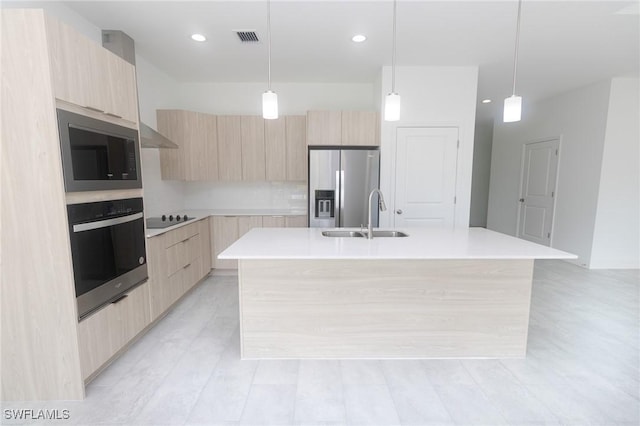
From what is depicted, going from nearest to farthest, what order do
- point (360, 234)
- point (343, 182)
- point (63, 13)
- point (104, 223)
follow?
point (104, 223) < point (63, 13) < point (360, 234) < point (343, 182)

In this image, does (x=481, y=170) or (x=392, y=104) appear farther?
(x=481, y=170)

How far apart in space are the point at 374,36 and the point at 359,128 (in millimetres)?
1082

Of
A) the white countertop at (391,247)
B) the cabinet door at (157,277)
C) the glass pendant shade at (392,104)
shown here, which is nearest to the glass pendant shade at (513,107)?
the glass pendant shade at (392,104)

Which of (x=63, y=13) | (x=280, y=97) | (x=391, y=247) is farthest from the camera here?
(x=280, y=97)

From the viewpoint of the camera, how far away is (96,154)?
1822 mm

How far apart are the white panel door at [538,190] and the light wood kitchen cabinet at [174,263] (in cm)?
564

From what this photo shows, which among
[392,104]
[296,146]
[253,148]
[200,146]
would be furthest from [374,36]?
[200,146]

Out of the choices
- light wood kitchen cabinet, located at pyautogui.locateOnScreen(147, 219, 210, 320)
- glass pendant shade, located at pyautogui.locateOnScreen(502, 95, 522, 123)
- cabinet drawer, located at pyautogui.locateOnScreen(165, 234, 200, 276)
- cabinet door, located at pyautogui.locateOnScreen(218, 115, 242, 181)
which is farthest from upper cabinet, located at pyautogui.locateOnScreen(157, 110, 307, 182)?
glass pendant shade, located at pyautogui.locateOnScreen(502, 95, 522, 123)

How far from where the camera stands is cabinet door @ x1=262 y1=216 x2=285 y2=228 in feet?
12.7

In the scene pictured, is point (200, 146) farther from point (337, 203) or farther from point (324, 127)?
point (337, 203)

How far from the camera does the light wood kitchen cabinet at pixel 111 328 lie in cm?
174

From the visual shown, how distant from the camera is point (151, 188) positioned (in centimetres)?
356

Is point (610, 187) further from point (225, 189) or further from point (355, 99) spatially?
point (225, 189)

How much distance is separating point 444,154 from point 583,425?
116 inches
